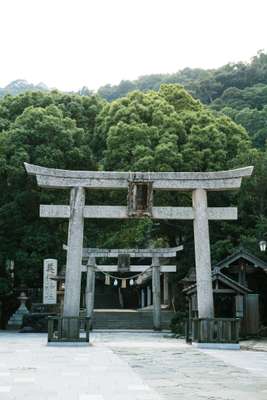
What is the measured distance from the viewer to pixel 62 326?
643 inches

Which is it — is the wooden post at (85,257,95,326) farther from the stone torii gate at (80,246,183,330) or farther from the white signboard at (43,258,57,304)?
the white signboard at (43,258,57,304)

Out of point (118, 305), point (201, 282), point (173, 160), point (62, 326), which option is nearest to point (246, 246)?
point (173, 160)

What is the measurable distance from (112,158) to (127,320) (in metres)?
9.70

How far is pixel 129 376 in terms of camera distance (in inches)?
352

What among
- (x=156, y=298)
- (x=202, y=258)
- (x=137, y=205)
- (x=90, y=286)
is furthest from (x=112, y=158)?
(x=202, y=258)

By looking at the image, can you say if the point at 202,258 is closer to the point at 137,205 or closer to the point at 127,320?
the point at 137,205

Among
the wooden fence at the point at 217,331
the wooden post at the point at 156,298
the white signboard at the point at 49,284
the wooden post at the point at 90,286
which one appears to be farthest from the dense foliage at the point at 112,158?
the wooden fence at the point at 217,331

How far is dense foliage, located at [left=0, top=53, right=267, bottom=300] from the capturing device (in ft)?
89.2

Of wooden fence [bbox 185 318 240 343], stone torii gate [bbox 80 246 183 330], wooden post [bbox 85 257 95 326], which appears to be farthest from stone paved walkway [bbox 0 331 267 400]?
wooden post [bbox 85 257 95 326]

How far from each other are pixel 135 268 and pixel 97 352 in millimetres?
15388

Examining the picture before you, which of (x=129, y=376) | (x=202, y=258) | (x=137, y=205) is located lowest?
(x=129, y=376)

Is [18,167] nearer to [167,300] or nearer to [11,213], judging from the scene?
[11,213]

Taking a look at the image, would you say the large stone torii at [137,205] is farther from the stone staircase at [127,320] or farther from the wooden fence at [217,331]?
the stone staircase at [127,320]

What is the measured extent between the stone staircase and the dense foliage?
3.37 metres
